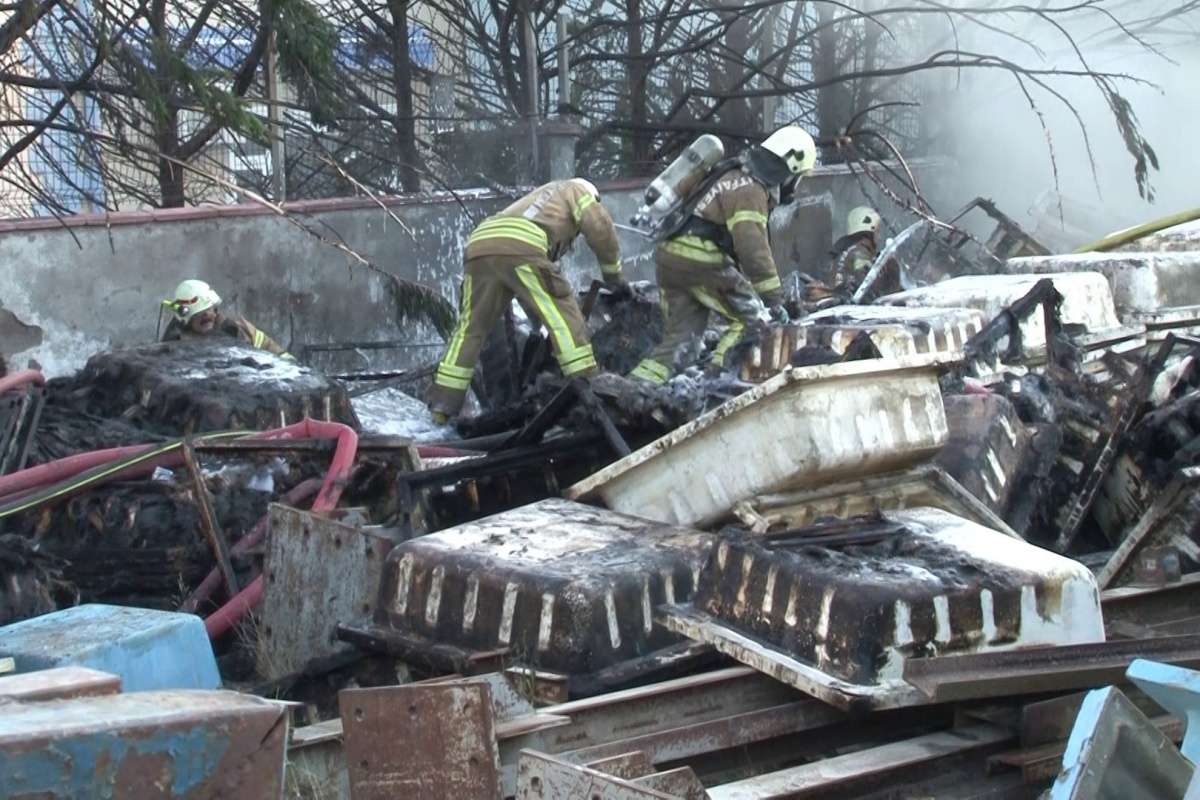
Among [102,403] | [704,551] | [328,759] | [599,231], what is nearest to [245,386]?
[102,403]

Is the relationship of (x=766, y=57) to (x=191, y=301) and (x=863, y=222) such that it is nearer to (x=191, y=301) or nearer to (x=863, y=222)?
(x=863, y=222)

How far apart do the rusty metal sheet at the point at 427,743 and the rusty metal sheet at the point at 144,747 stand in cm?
81

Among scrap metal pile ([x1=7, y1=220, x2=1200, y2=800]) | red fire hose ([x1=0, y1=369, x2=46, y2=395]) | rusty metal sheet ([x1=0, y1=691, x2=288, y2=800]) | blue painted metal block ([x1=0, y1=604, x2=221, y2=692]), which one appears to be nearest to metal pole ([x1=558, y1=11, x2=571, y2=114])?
scrap metal pile ([x1=7, y1=220, x2=1200, y2=800])

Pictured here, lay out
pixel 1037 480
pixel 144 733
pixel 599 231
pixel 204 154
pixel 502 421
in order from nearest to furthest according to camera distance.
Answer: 1. pixel 144 733
2. pixel 1037 480
3. pixel 502 421
4. pixel 599 231
5. pixel 204 154

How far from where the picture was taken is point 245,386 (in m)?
7.69

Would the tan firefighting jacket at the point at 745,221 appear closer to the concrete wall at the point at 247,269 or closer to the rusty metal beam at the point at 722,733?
the concrete wall at the point at 247,269

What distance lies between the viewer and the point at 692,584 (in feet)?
15.6

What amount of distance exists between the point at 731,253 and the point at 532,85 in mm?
4341

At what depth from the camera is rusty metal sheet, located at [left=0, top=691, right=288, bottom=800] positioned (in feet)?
7.72

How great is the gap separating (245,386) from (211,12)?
A: 301cm

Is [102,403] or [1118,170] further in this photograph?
[1118,170]

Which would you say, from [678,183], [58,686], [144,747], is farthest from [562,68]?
[144,747]

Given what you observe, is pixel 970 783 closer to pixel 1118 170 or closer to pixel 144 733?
pixel 144 733

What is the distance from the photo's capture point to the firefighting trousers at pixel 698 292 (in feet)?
28.5
